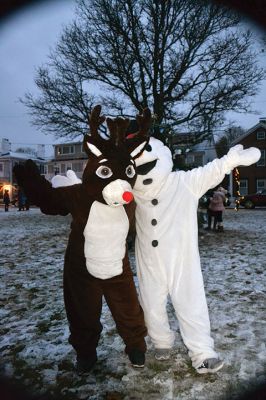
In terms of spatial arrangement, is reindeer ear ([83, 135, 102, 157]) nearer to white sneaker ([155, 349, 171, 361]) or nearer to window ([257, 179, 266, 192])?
white sneaker ([155, 349, 171, 361])

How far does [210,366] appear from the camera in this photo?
2.56m

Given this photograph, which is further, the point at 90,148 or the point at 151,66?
the point at 151,66

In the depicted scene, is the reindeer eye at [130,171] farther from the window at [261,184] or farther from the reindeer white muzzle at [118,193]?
the window at [261,184]

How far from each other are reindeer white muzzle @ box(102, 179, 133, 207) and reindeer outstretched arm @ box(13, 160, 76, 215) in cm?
34

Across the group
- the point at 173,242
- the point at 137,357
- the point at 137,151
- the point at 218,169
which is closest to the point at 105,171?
the point at 137,151

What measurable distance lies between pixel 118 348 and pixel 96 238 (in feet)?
3.91

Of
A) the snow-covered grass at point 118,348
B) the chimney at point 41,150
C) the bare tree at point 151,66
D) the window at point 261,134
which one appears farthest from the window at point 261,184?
the snow-covered grass at point 118,348

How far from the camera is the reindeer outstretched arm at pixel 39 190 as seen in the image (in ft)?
8.50

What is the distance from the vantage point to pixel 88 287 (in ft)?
8.54

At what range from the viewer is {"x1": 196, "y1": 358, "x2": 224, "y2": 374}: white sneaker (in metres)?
2.56

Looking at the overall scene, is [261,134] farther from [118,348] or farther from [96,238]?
[96,238]

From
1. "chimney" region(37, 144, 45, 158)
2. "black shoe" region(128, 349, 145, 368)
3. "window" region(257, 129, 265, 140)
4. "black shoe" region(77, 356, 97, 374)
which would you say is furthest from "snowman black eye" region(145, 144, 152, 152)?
"chimney" region(37, 144, 45, 158)

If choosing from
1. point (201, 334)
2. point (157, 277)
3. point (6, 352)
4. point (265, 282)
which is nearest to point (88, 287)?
point (157, 277)

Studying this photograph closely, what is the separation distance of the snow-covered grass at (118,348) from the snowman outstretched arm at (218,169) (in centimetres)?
139
